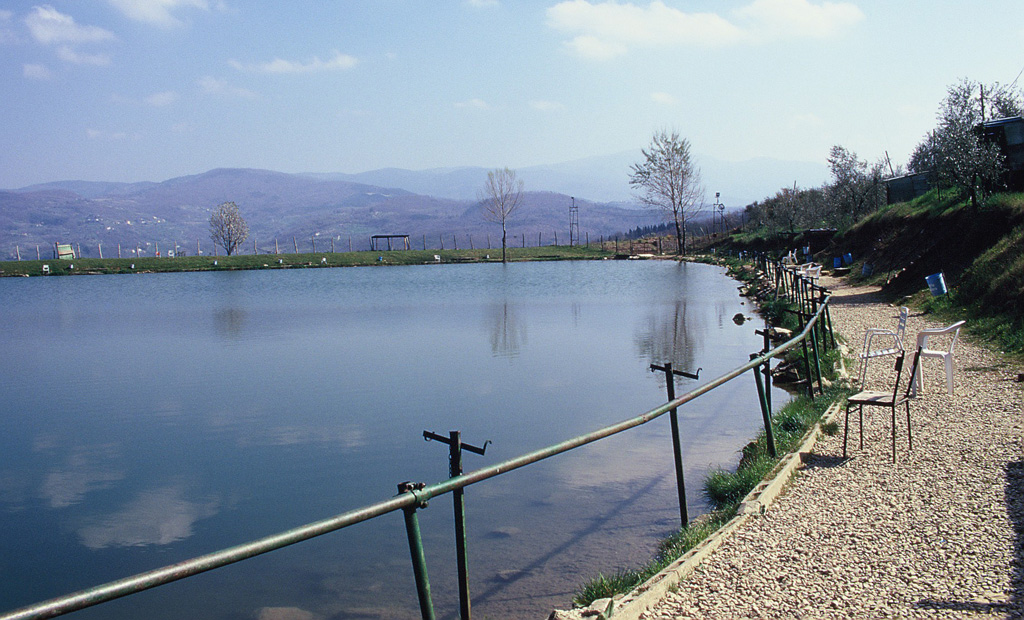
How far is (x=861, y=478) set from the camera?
21.9 ft

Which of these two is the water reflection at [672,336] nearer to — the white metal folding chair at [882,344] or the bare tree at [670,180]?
the white metal folding chair at [882,344]

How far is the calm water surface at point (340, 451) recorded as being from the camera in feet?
21.9

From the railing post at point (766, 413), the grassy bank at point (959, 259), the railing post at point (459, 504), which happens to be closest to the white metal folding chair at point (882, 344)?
the grassy bank at point (959, 259)

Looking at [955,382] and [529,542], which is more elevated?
[955,382]

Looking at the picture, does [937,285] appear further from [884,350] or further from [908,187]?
[908,187]

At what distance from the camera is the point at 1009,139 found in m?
22.7

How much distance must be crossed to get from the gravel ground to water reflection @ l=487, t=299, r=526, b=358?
10407 mm

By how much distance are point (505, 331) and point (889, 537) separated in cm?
1639

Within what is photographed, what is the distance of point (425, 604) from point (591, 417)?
306 inches

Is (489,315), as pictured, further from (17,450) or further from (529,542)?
(529,542)

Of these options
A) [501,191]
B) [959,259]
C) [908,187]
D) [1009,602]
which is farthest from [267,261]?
[1009,602]

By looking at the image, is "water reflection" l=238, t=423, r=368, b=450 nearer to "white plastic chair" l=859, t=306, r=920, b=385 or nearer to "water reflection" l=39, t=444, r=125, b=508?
"water reflection" l=39, t=444, r=125, b=508

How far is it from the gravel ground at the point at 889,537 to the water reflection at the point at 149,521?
17.6ft

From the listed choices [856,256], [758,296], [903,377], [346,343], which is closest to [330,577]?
[903,377]
